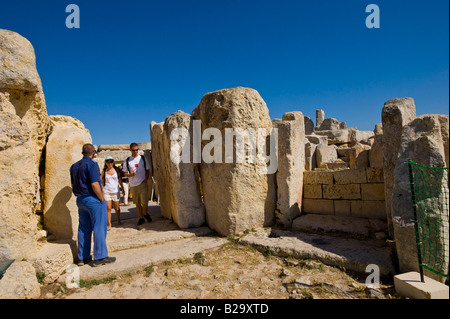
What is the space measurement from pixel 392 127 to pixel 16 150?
4.94 m

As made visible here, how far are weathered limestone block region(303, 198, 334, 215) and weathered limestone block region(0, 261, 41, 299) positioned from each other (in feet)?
14.6

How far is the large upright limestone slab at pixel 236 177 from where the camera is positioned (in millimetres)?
4633

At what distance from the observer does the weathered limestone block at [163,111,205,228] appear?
201 inches

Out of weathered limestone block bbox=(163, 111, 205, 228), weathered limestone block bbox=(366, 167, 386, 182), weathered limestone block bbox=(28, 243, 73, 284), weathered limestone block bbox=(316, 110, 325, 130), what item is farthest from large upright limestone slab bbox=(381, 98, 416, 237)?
weathered limestone block bbox=(316, 110, 325, 130)

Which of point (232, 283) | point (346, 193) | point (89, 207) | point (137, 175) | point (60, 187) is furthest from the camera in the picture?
point (137, 175)

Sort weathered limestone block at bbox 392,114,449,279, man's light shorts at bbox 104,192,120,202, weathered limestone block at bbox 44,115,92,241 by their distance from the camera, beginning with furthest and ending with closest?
man's light shorts at bbox 104,192,120,202 → weathered limestone block at bbox 44,115,92,241 → weathered limestone block at bbox 392,114,449,279

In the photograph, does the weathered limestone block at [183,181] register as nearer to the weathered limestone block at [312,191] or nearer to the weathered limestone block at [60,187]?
the weathered limestone block at [60,187]

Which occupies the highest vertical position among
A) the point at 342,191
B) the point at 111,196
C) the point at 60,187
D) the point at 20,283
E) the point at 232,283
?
the point at 60,187

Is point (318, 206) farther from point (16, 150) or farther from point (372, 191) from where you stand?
point (16, 150)

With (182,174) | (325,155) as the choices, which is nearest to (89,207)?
(182,174)

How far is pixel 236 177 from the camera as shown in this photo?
4.60 metres

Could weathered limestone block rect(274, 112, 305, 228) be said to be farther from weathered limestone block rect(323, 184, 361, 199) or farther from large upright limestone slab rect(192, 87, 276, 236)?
weathered limestone block rect(323, 184, 361, 199)

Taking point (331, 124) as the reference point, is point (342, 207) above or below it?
below
